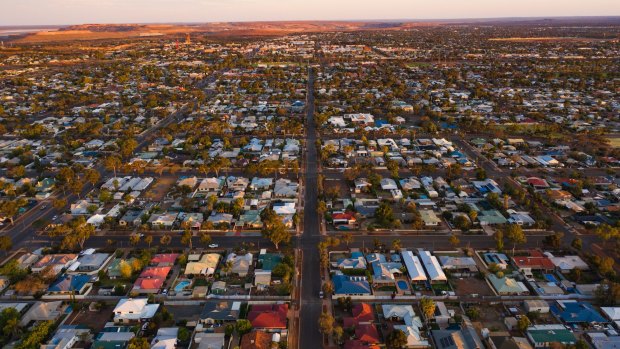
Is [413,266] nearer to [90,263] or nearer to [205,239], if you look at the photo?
[205,239]

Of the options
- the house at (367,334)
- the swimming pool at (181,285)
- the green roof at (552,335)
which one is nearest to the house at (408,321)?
the house at (367,334)

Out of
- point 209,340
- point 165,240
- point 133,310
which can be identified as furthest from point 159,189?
point 209,340

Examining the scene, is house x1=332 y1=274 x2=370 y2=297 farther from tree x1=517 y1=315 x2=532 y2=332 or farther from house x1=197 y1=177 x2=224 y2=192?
house x1=197 y1=177 x2=224 y2=192

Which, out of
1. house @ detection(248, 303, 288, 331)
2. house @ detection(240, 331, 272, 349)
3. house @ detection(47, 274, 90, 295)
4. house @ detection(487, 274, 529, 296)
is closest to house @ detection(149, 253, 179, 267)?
house @ detection(47, 274, 90, 295)

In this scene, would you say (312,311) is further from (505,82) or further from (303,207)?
(505,82)

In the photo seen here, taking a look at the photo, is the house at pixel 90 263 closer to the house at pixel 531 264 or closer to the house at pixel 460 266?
the house at pixel 460 266

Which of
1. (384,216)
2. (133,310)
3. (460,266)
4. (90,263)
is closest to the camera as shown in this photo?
(133,310)

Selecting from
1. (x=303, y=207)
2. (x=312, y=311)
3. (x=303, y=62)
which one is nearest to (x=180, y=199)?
(x=303, y=207)
